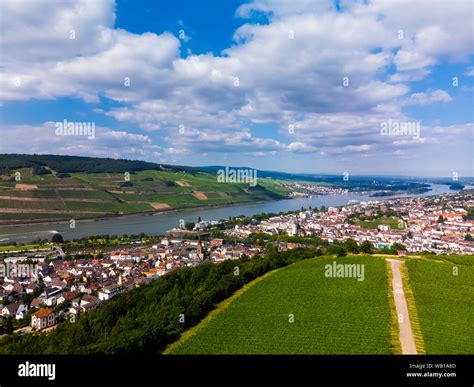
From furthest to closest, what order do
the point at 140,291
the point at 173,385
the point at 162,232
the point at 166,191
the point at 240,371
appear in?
the point at 166,191, the point at 162,232, the point at 140,291, the point at 240,371, the point at 173,385

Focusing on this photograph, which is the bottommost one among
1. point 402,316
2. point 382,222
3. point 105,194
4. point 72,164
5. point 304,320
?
point 382,222

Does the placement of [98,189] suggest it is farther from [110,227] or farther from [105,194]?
[110,227]

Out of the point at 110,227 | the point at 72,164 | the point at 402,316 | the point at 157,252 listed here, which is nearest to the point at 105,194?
the point at 110,227

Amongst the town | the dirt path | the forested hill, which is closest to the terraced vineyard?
the forested hill

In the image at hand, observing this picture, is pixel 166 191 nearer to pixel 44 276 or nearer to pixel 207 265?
pixel 44 276

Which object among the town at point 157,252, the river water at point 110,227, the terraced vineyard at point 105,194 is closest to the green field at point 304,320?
the town at point 157,252

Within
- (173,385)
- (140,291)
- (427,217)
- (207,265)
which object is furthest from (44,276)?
(427,217)

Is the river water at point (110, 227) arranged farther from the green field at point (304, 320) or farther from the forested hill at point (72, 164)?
the green field at point (304, 320)
